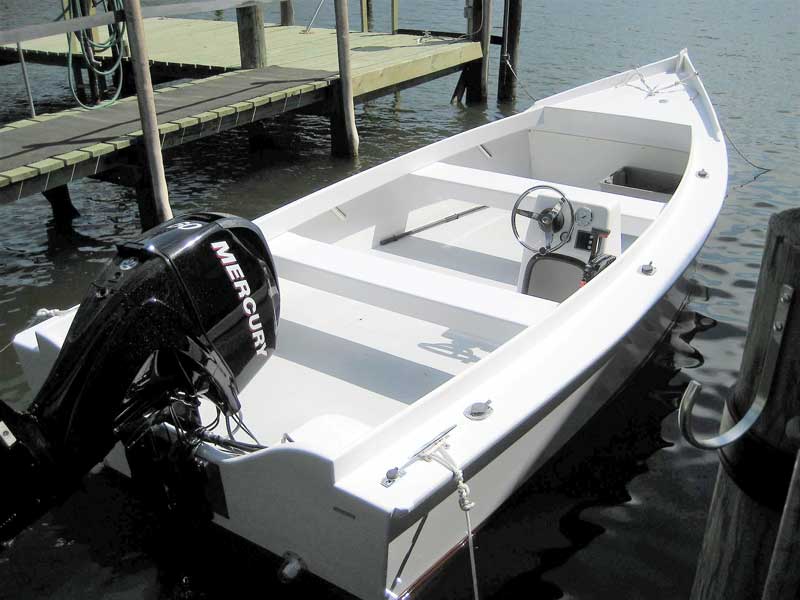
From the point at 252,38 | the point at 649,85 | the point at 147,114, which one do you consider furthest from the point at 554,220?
the point at 252,38

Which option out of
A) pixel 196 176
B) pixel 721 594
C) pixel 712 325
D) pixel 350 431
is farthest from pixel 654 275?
pixel 196 176

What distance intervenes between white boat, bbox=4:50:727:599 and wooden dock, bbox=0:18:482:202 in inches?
89.4


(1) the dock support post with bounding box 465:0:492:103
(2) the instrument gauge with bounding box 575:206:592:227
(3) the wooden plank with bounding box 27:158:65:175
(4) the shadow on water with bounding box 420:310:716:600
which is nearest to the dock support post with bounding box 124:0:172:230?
(3) the wooden plank with bounding box 27:158:65:175

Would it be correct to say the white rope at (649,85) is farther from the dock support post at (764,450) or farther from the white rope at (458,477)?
the dock support post at (764,450)

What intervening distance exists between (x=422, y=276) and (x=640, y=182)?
3.05 meters

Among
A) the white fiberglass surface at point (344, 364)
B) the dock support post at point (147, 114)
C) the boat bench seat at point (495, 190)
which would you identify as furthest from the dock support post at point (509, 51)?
the white fiberglass surface at point (344, 364)

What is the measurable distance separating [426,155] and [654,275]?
2013 mm

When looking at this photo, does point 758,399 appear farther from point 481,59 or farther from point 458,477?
point 481,59

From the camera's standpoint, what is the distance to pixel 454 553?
2844mm

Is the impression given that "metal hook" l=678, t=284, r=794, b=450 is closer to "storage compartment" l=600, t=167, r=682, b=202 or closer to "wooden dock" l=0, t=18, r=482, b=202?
"storage compartment" l=600, t=167, r=682, b=202

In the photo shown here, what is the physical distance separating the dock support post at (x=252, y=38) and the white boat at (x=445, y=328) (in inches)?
142

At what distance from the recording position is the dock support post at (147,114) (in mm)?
5414

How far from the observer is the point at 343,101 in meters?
8.02

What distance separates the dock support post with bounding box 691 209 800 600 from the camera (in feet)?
4.59
